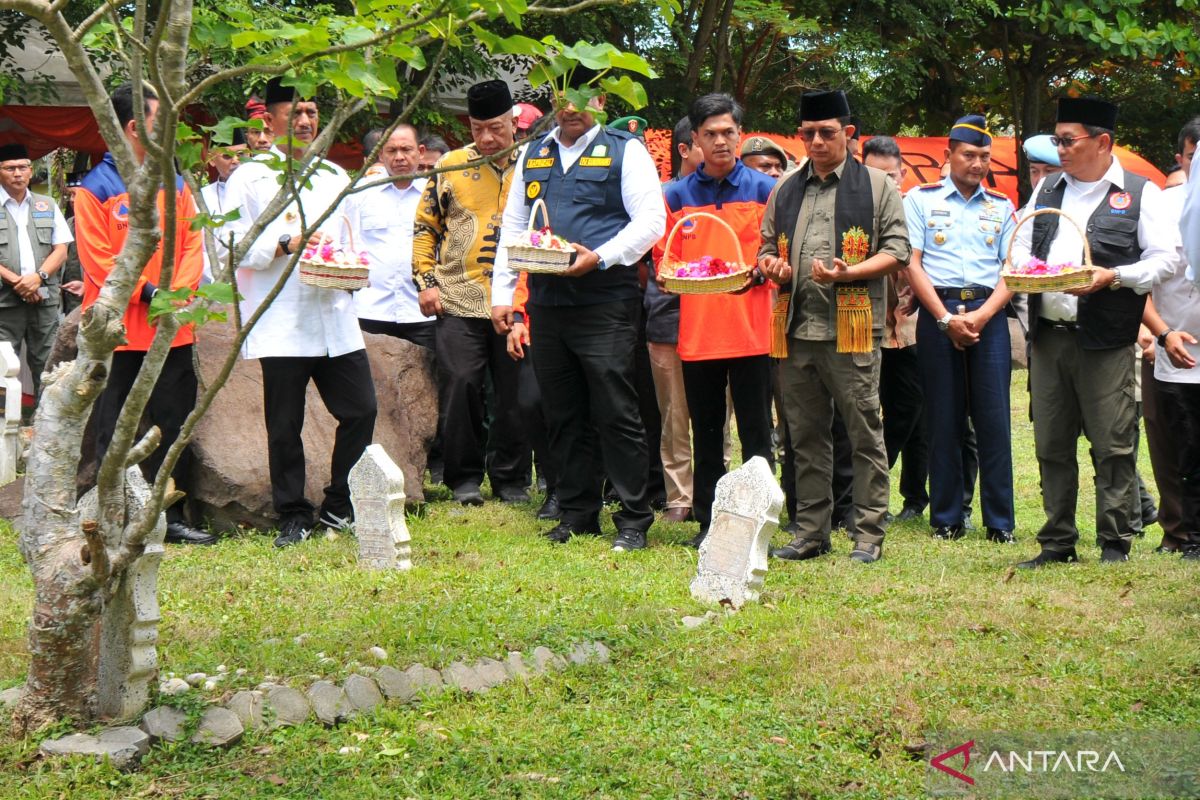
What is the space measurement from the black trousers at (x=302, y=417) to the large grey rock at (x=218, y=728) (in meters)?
3.09

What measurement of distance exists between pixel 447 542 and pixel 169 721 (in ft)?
10.3

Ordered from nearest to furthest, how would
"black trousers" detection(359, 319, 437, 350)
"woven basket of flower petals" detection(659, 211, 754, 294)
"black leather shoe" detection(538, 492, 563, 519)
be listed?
"woven basket of flower petals" detection(659, 211, 754, 294), "black leather shoe" detection(538, 492, 563, 519), "black trousers" detection(359, 319, 437, 350)

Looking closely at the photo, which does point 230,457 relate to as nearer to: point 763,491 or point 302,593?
point 302,593

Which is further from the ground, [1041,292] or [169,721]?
[1041,292]

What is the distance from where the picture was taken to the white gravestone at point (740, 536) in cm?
588

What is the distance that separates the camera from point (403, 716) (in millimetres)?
4785

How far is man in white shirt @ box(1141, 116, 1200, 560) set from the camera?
7230 mm

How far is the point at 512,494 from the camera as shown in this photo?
29.7 feet

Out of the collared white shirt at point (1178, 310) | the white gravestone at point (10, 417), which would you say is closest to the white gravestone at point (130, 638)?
the collared white shirt at point (1178, 310)

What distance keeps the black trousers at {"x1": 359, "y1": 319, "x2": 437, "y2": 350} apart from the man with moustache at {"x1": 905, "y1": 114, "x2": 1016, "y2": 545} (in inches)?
137

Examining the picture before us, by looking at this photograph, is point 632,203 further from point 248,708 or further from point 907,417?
point 248,708

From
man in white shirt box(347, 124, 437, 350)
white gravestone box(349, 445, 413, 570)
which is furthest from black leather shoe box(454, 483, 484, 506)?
white gravestone box(349, 445, 413, 570)

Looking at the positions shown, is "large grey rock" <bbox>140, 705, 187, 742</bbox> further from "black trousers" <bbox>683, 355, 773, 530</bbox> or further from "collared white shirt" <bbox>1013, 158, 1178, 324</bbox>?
"collared white shirt" <bbox>1013, 158, 1178, 324</bbox>

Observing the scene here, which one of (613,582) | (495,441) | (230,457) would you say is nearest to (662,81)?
(495,441)
